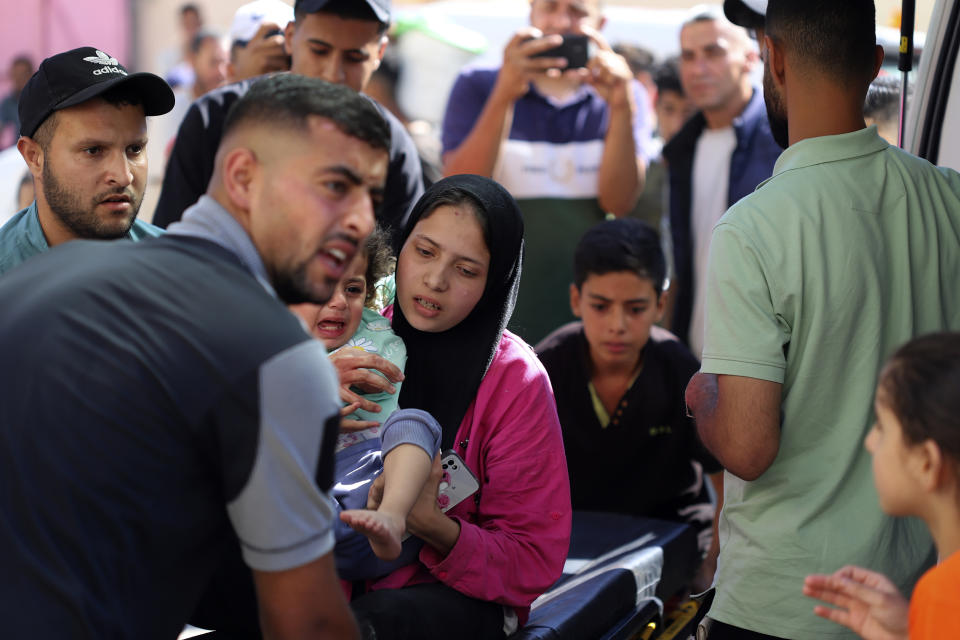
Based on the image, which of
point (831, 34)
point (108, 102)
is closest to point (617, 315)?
point (831, 34)

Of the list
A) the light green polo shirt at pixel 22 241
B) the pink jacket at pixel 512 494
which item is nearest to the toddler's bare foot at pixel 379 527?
the pink jacket at pixel 512 494

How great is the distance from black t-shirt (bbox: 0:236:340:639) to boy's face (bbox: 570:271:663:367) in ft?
7.25

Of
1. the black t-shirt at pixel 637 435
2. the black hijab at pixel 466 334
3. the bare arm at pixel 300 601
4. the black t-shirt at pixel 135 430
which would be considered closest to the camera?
the black t-shirt at pixel 135 430

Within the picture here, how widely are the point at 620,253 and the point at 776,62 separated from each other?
161 cm

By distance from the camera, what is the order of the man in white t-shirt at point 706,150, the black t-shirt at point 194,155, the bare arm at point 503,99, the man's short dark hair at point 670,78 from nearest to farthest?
the black t-shirt at point 194,155
the bare arm at point 503,99
the man in white t-shirt at point 706,150
the man's short dark hair at point 670,78

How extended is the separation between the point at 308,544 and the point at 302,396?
233mm

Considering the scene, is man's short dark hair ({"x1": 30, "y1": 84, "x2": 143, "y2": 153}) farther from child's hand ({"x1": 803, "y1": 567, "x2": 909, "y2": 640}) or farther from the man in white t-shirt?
the man in white t-shirt

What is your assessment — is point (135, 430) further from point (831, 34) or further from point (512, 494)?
point (831, 34)

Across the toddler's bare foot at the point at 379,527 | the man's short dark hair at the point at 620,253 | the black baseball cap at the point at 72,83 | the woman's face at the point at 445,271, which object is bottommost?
the toddler's bare foot at the point at 379,527

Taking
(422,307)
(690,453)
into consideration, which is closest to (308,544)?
(422,307)

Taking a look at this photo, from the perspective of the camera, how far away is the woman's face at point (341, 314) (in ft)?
8.71

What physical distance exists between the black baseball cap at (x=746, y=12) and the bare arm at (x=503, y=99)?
1.18 meters

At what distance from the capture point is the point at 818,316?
2061 mm

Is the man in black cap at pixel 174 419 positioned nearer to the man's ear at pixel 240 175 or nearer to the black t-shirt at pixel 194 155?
the man's ear at pixel 240 175
